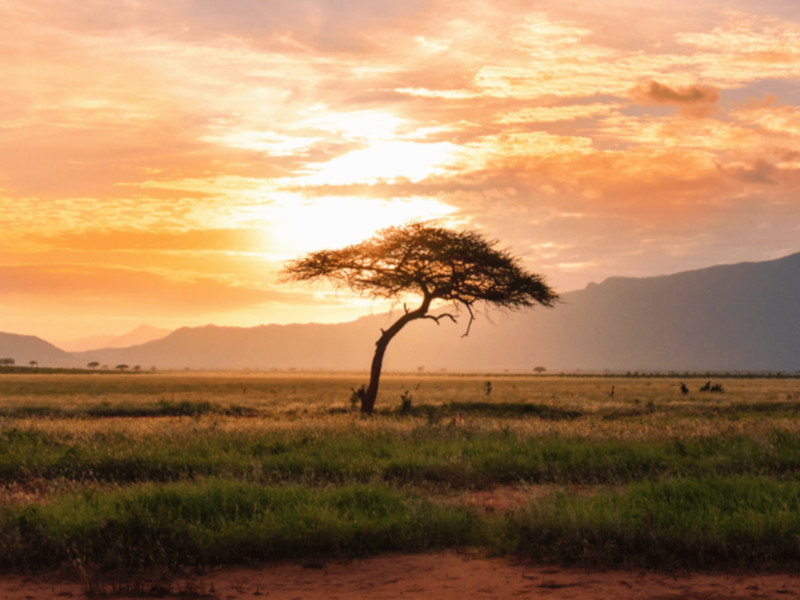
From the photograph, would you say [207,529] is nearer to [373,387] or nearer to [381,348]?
[373,387]

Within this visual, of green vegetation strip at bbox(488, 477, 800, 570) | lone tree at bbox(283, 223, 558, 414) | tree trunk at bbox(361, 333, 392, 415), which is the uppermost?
lone tree at bbox(283, 223, 558, 414)

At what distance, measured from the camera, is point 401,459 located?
16547mm

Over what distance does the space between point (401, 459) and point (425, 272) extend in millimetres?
18426

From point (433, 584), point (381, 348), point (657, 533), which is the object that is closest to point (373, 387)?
point (381, 348)

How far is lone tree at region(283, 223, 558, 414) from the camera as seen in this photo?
34000 mm

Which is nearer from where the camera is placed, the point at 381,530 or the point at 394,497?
the point at 381,530

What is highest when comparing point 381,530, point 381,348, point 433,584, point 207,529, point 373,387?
point 381,348

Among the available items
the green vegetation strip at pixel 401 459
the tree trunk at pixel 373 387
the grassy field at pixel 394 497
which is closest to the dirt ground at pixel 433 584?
the grassy field at pixel 394 497

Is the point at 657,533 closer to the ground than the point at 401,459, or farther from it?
closer to the ground

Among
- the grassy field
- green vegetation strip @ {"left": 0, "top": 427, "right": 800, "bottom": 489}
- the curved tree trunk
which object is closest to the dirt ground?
the grassy field

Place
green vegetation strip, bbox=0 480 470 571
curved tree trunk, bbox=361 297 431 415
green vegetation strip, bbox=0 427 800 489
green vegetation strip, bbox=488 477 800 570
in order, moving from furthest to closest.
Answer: curved tree trunk, bbox=361 297 431 415 → green vegetation strip, bbox=0 427 800 489 → green vegetation strip, bbox=0 480 470 571 → green vegetation strip, bbox=488 477 800 570

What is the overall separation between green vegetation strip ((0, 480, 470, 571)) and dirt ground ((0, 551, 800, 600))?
48 centimetres

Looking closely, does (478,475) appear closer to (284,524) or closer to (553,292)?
(284,524)

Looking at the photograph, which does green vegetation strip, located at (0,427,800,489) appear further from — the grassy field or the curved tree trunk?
the curved tree trunk
